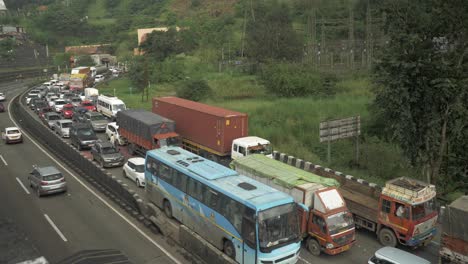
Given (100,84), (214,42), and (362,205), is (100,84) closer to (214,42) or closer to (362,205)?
(214,42)

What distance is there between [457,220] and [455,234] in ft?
1.64

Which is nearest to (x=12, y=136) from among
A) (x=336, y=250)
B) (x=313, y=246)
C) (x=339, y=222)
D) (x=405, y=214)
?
(x=313, y=246)

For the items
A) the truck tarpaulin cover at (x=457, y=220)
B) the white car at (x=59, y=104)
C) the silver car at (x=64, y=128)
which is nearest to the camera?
the truck tarpaulin cover at (x=457, y=220)

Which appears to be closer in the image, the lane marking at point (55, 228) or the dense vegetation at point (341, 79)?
the lane marking at point (55, 228)

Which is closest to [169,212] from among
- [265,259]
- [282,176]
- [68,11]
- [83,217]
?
[83,217]

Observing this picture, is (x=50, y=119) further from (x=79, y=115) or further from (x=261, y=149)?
(x=261, y=149)

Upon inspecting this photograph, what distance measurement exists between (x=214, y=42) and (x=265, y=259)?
79011 mm

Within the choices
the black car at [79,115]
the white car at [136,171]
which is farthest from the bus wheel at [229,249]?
the black car at [79,115]

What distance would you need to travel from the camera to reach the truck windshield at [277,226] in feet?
42.0

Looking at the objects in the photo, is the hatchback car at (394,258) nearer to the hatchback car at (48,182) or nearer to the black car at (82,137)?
the hatchback car at (48,182)

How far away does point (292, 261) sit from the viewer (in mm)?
13516

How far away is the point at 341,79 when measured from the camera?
52562mm

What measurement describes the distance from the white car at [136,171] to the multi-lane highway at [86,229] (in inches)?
16.9

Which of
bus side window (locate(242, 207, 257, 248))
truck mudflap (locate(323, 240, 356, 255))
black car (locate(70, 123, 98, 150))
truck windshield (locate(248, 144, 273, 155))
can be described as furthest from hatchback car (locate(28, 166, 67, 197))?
truck mudflap (locate(323, 240, 356, 255))
